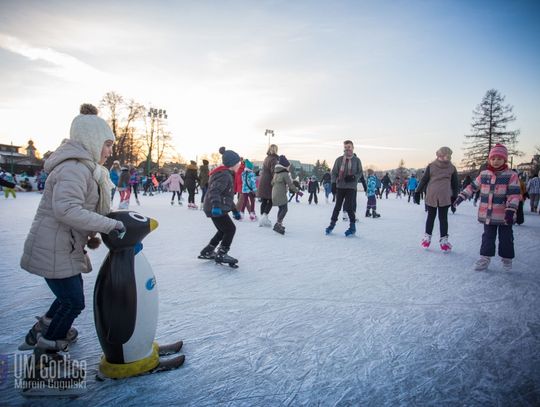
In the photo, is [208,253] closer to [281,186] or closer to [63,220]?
[63,220]

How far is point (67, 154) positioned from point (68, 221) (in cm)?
34

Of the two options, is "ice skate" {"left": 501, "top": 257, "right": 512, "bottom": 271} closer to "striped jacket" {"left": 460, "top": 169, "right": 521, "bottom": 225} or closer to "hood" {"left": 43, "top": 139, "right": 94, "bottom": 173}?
"striped jacket" {"left": 460, "top": 169, "right": 521, "bottom": 225}

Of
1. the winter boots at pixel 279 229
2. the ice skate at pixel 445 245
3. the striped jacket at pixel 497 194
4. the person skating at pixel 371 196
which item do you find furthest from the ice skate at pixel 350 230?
the person skating at pixel 371 196

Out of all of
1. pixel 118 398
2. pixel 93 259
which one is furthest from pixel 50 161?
pixel 93 259

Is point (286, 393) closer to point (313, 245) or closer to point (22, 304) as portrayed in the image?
point (22, 304)

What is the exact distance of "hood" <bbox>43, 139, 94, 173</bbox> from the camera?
1507 millimetres

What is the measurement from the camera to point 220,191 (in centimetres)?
358

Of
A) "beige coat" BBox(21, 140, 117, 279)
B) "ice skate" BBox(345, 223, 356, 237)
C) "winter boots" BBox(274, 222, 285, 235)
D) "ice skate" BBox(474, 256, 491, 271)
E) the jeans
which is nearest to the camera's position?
"beige coat" BBox(21, 140, 117, 279)

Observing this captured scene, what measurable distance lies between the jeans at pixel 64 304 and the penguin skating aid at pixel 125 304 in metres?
0.17

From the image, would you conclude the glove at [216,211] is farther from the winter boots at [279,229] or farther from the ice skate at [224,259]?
the winter boots at [279,229]

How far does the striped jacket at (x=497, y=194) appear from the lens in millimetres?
3531

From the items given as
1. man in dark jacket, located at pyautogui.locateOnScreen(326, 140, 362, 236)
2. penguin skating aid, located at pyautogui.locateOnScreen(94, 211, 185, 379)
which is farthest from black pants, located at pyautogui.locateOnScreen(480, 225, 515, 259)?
penguin skating aid, located at pyautogui.locateOnScreen(94, 211, 185, 379)

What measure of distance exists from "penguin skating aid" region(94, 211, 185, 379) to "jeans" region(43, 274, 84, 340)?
175 millimetres

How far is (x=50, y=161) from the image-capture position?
1505 mm
